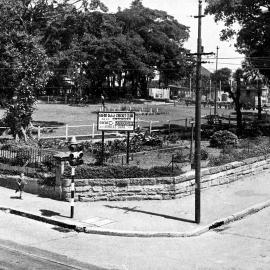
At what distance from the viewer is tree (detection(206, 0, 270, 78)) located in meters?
34.6

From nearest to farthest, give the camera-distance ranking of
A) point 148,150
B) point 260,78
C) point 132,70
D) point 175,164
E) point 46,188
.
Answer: point 46,188, point 175,164, point 148,150, point 260,78, point 132,70

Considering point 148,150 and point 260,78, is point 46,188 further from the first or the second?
point 260,78

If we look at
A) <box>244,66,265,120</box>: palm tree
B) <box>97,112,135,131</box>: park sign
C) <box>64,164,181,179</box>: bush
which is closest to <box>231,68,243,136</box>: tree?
<box>244,66,265,120</box>: palm tree

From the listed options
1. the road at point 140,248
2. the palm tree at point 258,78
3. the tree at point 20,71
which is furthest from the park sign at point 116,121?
the palm tree at point 258,78

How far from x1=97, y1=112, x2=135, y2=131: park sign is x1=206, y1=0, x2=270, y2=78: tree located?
18792mm

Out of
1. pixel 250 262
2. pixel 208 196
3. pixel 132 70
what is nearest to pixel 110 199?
pixel 208 196

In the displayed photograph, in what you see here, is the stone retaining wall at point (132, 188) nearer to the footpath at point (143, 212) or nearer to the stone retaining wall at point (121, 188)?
the stone retaining wall at point (121, 188)

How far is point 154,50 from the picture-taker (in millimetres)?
81250

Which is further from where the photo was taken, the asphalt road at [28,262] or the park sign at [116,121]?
the park sign at [116,121]

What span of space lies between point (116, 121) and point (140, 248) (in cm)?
714

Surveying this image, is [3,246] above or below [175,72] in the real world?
below

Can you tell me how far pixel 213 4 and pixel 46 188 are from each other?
22.8 m

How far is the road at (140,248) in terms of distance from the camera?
37.6 feet

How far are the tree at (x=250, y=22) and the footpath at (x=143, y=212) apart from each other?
18.9 meters
